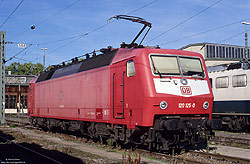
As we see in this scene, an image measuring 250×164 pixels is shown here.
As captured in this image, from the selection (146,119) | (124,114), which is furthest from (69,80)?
(146,119)

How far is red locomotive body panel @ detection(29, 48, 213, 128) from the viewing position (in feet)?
35.6

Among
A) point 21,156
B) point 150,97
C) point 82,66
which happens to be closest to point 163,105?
point 150,97

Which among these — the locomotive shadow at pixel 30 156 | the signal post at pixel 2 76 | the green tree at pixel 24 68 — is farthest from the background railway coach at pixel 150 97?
the green tree at pixel 24 68

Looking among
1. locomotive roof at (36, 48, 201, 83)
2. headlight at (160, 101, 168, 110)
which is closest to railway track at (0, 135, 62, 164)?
headlight at (160, 101, 168, 110)

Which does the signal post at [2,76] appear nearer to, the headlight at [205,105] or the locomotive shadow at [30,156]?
the locomotive shadow at [30,156]

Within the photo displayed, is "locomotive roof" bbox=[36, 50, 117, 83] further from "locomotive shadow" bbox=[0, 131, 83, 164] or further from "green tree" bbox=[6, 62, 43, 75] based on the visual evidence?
"green tree" bbox=[6, 62, 43, 75]

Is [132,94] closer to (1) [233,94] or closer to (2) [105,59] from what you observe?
(2) [105,59]

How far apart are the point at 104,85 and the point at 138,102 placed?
9.31 feet

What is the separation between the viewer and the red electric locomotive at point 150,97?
1087 cm

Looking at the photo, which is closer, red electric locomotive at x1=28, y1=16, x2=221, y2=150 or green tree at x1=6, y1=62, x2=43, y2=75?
red electric locomotive at x1=28, y1=16, x2=221, y2=150

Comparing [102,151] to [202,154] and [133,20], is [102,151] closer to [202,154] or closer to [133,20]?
[202,154]

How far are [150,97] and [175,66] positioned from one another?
1743mm

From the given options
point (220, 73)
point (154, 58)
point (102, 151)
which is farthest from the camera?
point (220, 73)

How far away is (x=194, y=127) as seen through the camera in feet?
36.8
